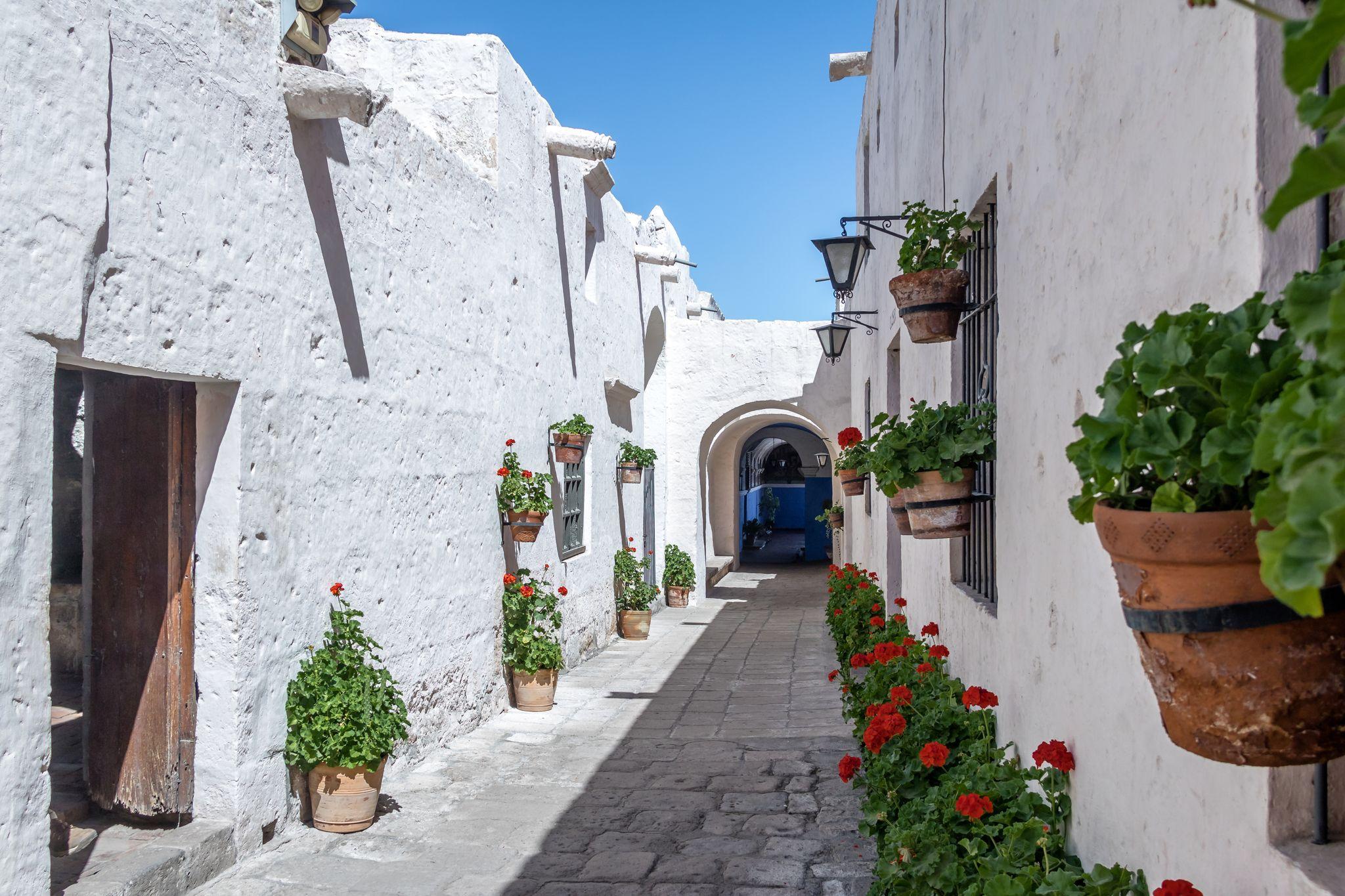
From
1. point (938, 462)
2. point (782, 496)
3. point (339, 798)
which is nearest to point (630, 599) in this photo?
point (339, 798)

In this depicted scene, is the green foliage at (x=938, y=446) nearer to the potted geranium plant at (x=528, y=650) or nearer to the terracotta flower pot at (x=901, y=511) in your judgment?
the terracotta flower pot at (x=901, y=511)

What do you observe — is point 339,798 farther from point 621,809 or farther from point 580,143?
point 580,143

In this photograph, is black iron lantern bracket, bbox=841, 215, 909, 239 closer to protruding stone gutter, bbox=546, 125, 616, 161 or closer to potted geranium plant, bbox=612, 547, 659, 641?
protruding stone gutter, bbox=546, 125, 616, 161

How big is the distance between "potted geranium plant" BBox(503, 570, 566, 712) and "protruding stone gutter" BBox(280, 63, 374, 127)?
3722 millimetres

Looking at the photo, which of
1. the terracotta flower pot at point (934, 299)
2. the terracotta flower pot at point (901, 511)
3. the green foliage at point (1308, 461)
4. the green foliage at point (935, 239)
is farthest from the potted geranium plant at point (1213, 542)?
the green foliage at point (935, 239)

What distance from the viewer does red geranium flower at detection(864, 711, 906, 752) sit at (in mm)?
3451

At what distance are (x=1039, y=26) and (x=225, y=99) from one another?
122 inches

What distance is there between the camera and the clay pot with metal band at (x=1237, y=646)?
48.0 inches

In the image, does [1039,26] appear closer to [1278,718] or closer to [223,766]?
[1278,718]

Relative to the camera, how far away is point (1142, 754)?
6.71ft

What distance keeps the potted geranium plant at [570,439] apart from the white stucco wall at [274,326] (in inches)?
10.5

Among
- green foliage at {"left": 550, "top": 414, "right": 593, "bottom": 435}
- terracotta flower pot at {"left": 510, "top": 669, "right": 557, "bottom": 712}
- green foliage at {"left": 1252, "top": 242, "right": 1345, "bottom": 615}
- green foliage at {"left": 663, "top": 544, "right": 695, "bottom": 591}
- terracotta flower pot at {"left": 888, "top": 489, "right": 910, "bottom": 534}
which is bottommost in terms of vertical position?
terracotta flower pot at {"left": 510, "top": 669, "right": 557, "bottom": 712}

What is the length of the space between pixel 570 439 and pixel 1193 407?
7698mm

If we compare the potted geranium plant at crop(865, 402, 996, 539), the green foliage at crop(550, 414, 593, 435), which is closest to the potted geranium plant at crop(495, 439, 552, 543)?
the green foliage at crop(550, 414, 593, 435)
